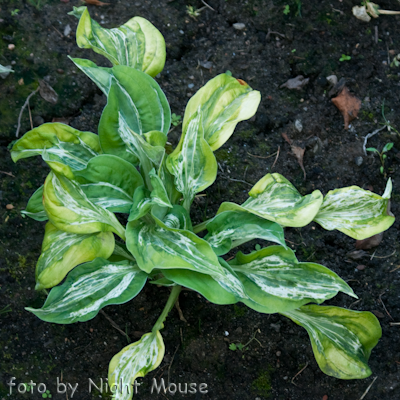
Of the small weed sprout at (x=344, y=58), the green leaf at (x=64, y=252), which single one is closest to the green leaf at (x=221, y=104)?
the green leaf at (x=64, y=252)

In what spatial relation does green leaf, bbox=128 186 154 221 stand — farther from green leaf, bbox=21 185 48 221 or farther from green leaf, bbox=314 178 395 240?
green leaf, bbox=314 178 395 240

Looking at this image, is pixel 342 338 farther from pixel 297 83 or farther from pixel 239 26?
pixel 239 26

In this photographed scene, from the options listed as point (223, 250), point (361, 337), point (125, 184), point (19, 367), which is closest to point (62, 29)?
point (125, 184)

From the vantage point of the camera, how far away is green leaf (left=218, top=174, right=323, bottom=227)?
1.20m

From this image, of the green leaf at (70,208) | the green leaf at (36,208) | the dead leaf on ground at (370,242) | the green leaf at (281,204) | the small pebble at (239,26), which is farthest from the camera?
the small pebble at (239,26)

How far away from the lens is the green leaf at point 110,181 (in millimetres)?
1243

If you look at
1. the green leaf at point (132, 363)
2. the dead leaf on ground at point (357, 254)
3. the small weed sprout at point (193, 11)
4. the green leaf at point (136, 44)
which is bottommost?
the green leaf at point (132, 363)

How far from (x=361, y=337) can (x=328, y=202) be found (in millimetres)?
502

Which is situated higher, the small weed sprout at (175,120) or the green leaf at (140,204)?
the green leaf at (140,204)

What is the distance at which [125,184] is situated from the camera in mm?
1334

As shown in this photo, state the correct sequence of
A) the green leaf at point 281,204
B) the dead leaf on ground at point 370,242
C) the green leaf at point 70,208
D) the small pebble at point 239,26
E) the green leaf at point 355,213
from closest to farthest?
the green leaf at point 70,208 → the green leaf at point 281,204 → the green leaf at point 355,213 → the dead leaf on ground at point 370,242 → the small pebble at point 239,26

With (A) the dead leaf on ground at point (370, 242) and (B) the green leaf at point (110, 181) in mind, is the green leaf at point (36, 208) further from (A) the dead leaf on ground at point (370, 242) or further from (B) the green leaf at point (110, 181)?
(A) the dead leaf on ground at point (370, 242)

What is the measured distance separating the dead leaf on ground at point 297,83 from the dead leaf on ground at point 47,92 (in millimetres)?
1099

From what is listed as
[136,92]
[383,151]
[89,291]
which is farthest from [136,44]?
[383,151]
